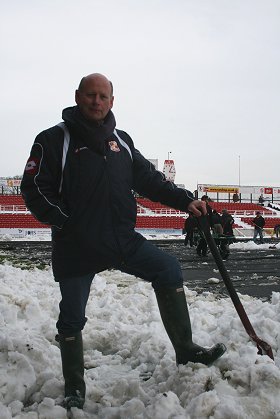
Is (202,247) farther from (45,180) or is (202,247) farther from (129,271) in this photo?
(45,180)

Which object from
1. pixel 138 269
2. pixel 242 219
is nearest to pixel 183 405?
pixel 138 269

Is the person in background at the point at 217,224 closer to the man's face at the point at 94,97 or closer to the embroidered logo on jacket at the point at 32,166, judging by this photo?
the man's face at the point at 94,97

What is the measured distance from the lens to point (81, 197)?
8.07ft

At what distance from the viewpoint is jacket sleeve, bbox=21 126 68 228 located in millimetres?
2359

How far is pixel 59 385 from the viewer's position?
2666 millimetres

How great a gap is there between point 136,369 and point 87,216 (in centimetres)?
126

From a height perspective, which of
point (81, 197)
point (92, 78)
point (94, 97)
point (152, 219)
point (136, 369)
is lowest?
point (152, 219)

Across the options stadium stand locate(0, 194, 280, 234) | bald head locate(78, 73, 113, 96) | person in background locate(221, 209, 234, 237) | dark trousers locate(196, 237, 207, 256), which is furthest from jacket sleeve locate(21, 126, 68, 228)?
stadium stand locate(0, 194, 280, 234)

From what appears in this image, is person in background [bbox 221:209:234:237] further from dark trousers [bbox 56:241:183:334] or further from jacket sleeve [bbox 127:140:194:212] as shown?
dark trousers [bbox 56:241:183:334]

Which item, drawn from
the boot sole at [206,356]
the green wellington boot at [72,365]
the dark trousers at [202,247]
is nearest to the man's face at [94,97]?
the green wellington boot at [72,365]

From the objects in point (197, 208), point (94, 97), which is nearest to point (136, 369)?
point (197, 208)

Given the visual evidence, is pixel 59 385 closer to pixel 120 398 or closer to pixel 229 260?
pixel 120 398

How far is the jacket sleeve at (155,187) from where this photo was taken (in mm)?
2793

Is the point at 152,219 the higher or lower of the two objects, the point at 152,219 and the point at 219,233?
the lower
